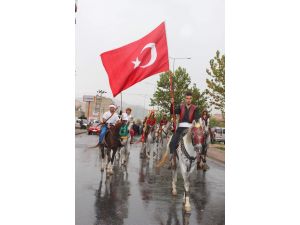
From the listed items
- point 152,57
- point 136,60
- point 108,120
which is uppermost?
point 152,57

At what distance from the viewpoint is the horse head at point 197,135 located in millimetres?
7559

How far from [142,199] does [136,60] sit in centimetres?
352

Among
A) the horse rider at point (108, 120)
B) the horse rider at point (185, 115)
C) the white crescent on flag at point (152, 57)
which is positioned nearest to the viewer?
the white crescent on flag at point (152, 57)

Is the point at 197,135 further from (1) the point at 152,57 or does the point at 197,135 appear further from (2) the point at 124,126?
(2) the point at 124,126

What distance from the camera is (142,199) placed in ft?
29.9

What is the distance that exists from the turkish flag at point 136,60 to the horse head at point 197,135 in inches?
66.9

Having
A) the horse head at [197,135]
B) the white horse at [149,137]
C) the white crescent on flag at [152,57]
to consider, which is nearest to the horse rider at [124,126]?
the white crescent on flag at [152,57]

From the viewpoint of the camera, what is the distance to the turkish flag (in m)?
8.06

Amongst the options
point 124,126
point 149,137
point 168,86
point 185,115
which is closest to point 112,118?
point 124,126

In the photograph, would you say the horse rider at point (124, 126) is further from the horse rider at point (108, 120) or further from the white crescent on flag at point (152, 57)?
the white crescent on flag at point (152, 57)

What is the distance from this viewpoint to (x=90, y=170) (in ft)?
45.0

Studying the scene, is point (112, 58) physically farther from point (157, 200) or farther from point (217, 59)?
point (217, 59)

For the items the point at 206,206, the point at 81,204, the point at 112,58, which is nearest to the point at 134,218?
the point at 81,204

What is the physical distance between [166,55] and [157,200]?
363 cm
